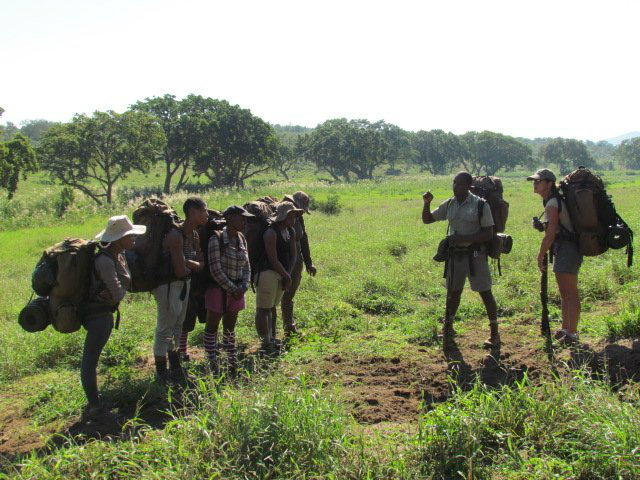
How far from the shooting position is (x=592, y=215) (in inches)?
207

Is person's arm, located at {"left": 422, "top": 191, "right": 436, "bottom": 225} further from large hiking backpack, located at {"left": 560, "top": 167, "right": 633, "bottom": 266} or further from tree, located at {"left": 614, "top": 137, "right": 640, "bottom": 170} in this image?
tree, located at {"left": 614, "top": 137, "right": 640, "bottom": 170}

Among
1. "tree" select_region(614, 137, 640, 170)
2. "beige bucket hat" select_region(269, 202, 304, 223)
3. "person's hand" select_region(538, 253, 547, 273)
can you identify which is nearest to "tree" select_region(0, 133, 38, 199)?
"beige bucket hat" select_region(269, 202, 304, 223)

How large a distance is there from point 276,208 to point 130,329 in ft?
9.25

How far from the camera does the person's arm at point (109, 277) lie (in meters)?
4.20

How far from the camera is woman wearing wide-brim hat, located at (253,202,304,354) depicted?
18.9ft

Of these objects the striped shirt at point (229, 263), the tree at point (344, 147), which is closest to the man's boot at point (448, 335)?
the striped shirt at point (229, 263)

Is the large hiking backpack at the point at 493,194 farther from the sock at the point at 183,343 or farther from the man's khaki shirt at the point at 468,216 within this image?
the sock at the point at 183,343

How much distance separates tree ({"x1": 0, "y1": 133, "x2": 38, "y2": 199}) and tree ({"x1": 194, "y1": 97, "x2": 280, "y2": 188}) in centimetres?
1785

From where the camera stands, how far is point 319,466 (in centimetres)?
317

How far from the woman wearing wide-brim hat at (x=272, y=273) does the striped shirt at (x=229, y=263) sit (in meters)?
0.38

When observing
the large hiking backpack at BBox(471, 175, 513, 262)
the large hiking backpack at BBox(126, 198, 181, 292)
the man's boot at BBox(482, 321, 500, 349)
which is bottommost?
the man's boot at BBox(482, 321, 500, 349)

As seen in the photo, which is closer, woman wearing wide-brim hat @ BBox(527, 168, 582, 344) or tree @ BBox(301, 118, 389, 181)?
woman wearing wide-brim hat @ BBox(527, 168, 582, 344)

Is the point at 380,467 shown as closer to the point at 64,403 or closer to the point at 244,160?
the point at 64,403

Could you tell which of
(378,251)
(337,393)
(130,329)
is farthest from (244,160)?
(337,393)
